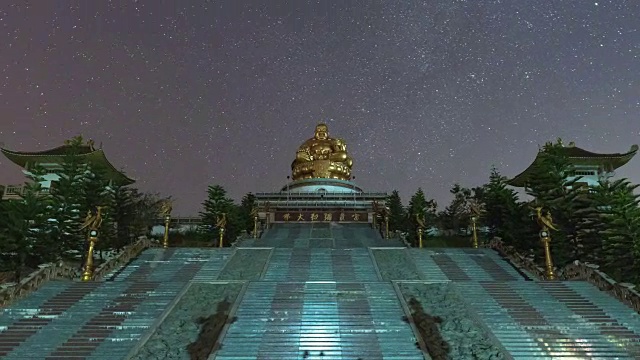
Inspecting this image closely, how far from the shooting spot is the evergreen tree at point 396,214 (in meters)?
30.5

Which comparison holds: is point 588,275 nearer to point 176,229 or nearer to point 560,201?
point 560,201

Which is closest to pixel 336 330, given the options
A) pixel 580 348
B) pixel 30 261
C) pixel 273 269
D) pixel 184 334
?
pixel 184 334

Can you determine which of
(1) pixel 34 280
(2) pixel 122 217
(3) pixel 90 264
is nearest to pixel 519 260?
(3) pixel 90 264

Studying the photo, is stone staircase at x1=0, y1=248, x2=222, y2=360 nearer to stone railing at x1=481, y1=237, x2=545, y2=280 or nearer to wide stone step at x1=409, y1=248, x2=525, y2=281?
wide stone step at x1=409, y1=248, x2=525, y2=281

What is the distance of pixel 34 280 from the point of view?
1245 cm

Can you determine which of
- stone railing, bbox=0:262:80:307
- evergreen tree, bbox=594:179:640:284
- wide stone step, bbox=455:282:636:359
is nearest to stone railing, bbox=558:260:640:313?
wide stone step, bbox=455:282:636:359

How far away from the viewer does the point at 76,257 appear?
66.8 ft

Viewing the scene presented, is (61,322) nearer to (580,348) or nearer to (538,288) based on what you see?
(580,348)

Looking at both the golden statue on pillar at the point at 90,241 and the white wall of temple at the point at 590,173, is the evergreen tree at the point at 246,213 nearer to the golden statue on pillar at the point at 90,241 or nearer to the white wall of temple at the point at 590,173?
the golden statue on pillar at the point at 90,241

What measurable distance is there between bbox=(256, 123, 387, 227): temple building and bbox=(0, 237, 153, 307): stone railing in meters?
14.2

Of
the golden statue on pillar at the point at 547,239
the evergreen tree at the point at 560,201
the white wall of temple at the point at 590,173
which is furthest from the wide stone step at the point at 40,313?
the white wall of temple at the point at 590,173

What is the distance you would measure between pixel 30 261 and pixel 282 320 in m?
13.3

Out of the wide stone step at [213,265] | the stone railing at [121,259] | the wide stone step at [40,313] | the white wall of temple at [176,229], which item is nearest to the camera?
the wide stone step at [40,313]

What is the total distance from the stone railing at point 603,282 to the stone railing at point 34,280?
48.1ft
